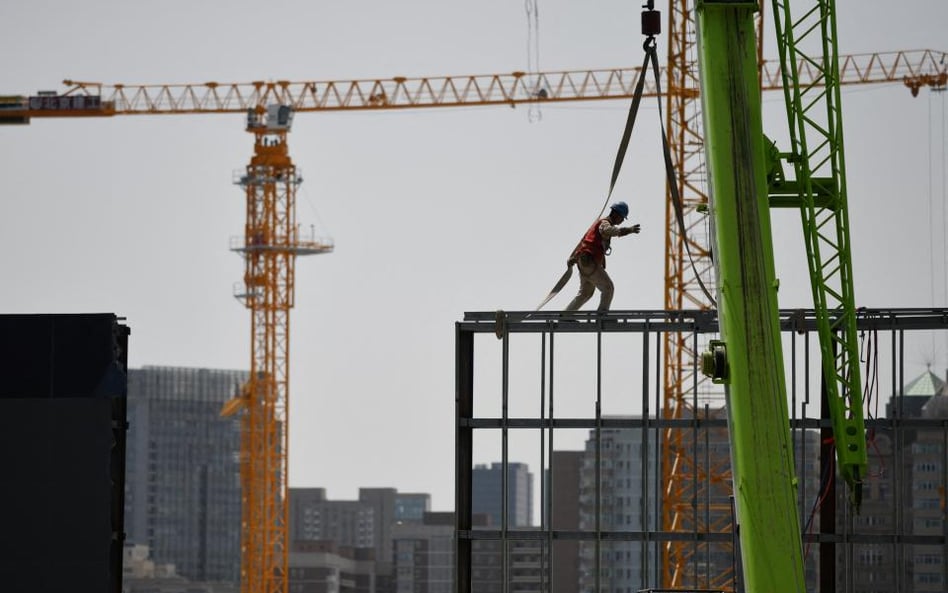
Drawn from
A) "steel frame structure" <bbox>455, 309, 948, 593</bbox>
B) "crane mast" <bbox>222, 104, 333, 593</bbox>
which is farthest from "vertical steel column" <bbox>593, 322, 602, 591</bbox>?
"crane mast" <bbox>222, 104, 333, 593</bbox>

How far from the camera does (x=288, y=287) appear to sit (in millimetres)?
124812

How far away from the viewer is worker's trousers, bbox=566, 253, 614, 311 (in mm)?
28188

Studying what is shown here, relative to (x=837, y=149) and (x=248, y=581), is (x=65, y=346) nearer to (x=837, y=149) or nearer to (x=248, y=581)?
(x=837, y=149)

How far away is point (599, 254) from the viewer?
92.1 feet

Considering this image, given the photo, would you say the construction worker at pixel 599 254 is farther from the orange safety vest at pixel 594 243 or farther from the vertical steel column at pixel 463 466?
the vertical steel column at pixel 463 466

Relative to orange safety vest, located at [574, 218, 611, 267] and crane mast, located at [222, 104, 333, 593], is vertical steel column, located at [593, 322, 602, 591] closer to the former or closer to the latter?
orange safety vest, located at [574, 218, 611, 267]

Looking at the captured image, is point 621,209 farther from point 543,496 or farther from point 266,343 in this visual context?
point 266,343

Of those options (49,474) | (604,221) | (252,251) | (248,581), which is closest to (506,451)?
(604,221)

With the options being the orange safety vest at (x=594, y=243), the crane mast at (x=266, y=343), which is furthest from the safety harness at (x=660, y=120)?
the crane mast at (x=266, y=343)

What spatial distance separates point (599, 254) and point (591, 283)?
0.77 meters

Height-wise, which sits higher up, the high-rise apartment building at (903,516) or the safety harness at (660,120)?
the safety harness at (660,120)

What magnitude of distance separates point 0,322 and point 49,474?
2.94 meters

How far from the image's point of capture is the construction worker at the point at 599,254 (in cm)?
2772

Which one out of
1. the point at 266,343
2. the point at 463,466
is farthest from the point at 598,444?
the point at 266,343
